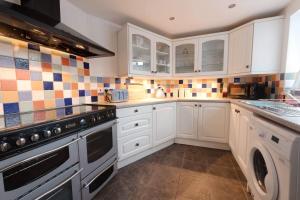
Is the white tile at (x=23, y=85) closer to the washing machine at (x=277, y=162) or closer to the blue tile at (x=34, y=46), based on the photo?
the blue tile at (x=34, y=46)

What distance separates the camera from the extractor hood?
0.80m

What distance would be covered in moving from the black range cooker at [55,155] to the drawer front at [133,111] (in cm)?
22

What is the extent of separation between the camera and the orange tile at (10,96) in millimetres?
1237

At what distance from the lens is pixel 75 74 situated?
73.2 inches

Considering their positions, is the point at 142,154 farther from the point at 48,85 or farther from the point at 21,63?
the point at 21,63

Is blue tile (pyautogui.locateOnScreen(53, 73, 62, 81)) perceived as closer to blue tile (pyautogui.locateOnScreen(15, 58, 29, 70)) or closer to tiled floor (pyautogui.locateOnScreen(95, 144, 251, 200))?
blue tile (pyautogui.locateOnScreen(15, 58, 29, 70))

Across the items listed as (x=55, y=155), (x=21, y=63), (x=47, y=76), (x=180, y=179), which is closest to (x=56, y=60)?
(x=47, y=76)

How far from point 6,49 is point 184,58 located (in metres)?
2.44

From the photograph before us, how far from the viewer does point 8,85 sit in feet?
4.13

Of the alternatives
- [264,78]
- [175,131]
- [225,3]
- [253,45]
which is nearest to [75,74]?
[175,131]

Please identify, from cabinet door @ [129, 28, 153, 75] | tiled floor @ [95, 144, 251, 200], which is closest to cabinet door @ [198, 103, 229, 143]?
tiled floor @ [95, 144, 251, 200]

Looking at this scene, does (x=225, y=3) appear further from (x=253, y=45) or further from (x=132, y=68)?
(x=132, y=68)

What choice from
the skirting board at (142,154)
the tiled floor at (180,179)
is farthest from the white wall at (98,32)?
the tiled floor at (180,179)

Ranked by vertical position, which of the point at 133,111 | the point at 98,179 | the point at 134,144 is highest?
the point at 133,111
